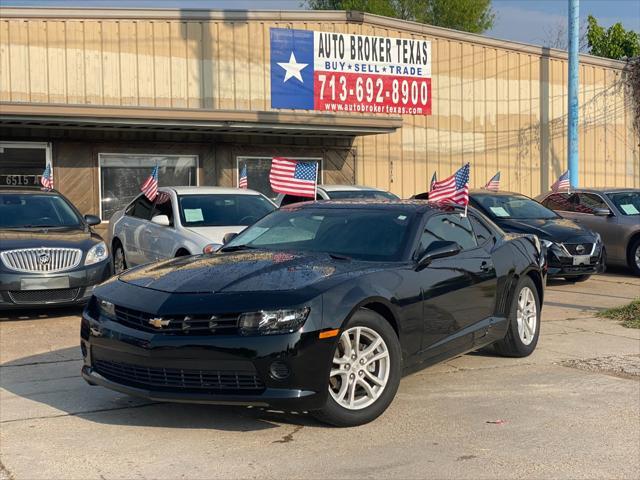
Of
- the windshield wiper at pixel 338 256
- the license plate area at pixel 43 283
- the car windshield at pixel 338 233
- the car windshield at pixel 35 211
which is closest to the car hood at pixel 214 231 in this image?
the car windshield at pixel 35 211

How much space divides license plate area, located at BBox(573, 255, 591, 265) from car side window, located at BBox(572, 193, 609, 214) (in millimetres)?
2554

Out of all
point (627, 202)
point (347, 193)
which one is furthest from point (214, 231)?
point (627, 202)

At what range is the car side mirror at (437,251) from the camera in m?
5.95

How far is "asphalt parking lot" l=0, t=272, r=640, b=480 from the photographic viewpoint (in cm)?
451

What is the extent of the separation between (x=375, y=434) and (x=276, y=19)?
14183 millimetres

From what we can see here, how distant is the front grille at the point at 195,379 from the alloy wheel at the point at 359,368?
0.54 m

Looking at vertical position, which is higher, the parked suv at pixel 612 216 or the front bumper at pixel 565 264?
the parked suv at pixel 612 216

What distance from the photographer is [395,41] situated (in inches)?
747

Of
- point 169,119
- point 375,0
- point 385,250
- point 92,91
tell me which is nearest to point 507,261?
point 385,250

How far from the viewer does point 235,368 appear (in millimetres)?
4852

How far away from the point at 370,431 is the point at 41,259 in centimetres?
562

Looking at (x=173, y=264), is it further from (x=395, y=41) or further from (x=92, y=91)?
(x=395, y=41)

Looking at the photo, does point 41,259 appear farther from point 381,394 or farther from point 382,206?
point 381,394

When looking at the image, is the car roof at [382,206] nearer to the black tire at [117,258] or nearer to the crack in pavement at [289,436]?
the crack in pavement at [289,436]
